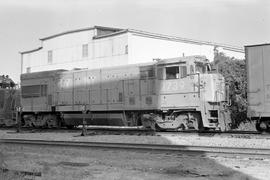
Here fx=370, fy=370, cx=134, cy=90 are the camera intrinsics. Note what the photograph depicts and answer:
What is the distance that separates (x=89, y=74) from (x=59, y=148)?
8.55m

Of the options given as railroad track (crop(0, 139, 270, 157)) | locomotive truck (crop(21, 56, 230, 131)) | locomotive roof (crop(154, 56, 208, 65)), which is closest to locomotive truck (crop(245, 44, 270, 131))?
locomotive truck (crop(21, 56, 230, 131))

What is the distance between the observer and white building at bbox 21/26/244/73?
37406 millimetres

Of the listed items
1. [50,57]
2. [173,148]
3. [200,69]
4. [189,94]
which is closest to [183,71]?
[200,69]

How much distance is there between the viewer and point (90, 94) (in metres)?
20.2

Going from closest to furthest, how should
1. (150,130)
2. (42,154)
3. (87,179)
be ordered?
1. (87,179)
2. (42,154)
3. (150,130)

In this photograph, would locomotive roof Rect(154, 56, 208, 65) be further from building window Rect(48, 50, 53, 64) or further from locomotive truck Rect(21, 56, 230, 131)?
building window Rect(48, 50, 53, 64)

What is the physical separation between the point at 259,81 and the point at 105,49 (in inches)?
1023

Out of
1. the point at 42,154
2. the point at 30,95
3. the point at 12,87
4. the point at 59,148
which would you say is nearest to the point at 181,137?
the point at 59,148

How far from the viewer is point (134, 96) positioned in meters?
18.3

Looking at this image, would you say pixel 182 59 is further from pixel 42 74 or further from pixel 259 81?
pixel 42 74

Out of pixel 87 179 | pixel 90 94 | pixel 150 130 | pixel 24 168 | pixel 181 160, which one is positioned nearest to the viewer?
pixel 87 179

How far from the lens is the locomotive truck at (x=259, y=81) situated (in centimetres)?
1473

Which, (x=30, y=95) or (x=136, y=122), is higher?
(x=30, y=95)

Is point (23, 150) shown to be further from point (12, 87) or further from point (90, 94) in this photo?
point (12, 87)
